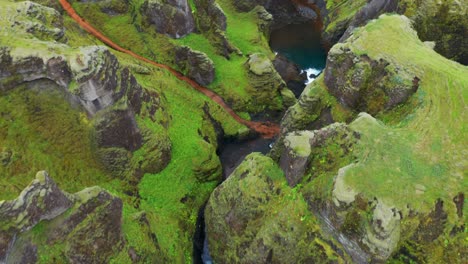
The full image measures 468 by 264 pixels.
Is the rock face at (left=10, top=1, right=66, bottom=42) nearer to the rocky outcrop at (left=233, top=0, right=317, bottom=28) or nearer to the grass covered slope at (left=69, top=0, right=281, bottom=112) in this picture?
the grass covered slope at (left=69, top=0, right=281, bottom=112)

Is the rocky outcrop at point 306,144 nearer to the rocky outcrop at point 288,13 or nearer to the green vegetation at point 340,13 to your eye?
the green vegetation at point 340,13

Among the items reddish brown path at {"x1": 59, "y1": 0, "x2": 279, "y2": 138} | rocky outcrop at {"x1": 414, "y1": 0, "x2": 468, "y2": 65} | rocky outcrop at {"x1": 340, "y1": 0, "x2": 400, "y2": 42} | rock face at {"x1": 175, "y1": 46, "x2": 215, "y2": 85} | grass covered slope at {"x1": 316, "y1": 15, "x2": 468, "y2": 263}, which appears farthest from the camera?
rocky outcrop at {"x1": 340, "y1": 0, "x2": 400, "y2": 42}

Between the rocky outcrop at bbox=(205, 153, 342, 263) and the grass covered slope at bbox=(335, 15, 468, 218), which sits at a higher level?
the grass covered slope at bbox=(335, 15, 468, 218)

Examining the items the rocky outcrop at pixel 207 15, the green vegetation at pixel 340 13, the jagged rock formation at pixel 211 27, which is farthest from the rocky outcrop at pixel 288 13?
the jagged rock formation at pixel 211 27

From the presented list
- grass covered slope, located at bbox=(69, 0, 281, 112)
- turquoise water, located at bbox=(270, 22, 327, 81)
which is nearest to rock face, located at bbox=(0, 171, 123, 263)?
grass covered slope, located at bbox=(69, 0, 281, 112)

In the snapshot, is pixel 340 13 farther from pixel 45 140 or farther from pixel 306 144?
pixel 45 140

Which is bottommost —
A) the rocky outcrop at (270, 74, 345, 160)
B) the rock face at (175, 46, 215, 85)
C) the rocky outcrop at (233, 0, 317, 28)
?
the rocky outcrop at (233, 0, 317, 28)
